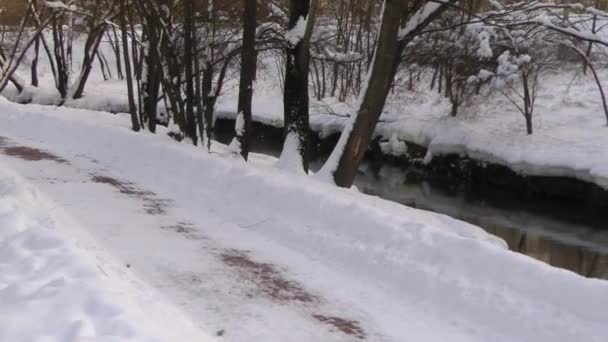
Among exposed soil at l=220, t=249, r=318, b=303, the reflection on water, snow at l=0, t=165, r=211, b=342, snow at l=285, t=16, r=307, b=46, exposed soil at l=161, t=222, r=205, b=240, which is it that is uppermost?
snow at l=285, t=16, r=307, b=46

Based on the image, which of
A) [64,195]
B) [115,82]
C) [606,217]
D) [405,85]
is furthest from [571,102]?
[115,82]

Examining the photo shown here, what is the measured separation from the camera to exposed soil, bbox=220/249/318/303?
494 cm

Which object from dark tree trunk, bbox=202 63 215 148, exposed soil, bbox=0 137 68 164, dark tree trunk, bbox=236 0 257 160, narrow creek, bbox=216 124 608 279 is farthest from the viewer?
dark tree trunk, bbox=202 63 215 148

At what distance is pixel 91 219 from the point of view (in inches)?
266

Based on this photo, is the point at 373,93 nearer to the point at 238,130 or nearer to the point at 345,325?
the point at 238,130

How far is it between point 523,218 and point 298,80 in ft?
30.4

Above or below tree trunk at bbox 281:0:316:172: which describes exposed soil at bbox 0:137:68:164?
below

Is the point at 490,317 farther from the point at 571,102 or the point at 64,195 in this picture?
the point at 571,102

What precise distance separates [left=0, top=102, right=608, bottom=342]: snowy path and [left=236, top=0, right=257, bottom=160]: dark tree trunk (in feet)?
10.8

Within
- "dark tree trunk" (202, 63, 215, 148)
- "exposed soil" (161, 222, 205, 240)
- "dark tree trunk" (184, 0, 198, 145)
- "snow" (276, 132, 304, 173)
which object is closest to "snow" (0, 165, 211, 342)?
"exposed soil" (161, 222, 205, 240)

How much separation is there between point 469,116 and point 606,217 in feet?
27.3

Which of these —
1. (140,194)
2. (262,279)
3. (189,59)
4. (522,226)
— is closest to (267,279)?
(262,279)

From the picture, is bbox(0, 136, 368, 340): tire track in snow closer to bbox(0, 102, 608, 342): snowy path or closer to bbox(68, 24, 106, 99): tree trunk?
bbox(0, 102, 608, 342): snowy path

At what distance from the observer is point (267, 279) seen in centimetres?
528
